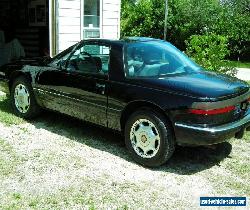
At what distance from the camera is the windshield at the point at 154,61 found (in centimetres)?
511

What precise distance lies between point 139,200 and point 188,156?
1.53 meters

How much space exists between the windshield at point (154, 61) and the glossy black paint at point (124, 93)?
0.37 ft

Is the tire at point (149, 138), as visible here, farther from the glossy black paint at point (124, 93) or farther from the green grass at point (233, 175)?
the green grass at point (233, 175)


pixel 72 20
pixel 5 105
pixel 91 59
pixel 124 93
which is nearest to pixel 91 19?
pixel 72 20

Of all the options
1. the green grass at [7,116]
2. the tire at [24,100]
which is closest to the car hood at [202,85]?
the tire at [24,100]

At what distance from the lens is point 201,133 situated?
4.37 metres

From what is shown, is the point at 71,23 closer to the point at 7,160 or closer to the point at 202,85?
the point at 7,160

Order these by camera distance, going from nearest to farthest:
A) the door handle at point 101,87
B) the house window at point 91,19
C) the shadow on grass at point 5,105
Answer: the door handle at point 101,87
the shadow on grass at point 5,105
the house window at point 91,19

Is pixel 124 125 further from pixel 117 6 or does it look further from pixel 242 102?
pixel 117 6

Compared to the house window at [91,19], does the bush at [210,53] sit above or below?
Result: below

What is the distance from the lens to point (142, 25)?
22859 mm

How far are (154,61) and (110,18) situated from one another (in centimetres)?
592

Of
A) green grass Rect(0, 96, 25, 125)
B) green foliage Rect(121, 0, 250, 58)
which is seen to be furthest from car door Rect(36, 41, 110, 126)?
green foliage Rect(121, 0, 250, 58)

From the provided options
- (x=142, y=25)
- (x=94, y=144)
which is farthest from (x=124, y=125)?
(x=142, y=25)
